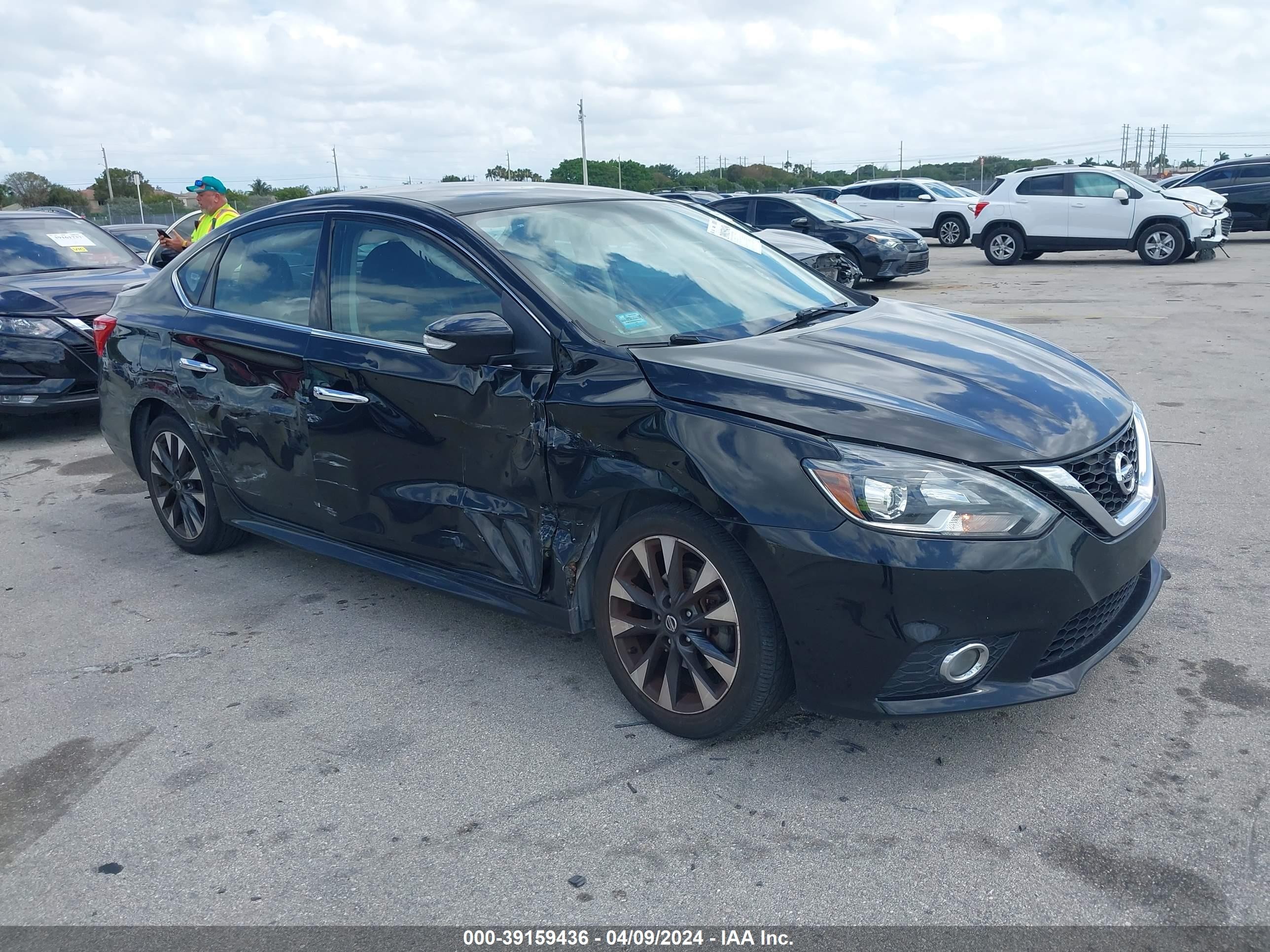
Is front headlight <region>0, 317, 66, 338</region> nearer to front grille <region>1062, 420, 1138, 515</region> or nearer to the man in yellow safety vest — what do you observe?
the man in yellow safety vest

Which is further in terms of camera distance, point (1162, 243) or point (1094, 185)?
point (1094, 185)

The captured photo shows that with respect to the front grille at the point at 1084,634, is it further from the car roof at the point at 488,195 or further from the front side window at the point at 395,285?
the car roof at the point at 488,195

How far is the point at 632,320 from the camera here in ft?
11.8

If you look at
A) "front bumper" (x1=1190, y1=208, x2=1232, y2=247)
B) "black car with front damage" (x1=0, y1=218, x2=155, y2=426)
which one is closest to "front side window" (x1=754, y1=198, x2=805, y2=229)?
"front bumper" (x1=1190, y1=208, x2=1232, y2=247)

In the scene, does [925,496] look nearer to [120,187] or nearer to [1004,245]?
[1004,245]

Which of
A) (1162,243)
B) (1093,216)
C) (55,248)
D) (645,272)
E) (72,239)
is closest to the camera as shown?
(645,272)

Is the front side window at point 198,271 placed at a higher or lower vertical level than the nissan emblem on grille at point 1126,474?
higher

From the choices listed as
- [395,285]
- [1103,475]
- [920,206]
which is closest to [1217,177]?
[920,206]

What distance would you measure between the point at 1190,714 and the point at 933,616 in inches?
43.9

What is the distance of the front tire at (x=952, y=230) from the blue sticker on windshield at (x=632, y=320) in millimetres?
23805

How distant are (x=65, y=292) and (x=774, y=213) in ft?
39.3

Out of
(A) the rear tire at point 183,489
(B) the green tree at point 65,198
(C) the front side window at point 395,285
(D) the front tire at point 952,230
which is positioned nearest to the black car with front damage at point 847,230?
(D) the front tire at point 952,230

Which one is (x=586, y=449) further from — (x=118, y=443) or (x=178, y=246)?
(x=178, y=246)

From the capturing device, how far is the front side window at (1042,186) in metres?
19.7
